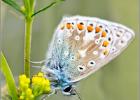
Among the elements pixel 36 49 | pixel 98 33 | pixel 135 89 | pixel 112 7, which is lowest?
pixel 135 89

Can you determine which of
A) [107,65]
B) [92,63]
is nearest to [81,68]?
[92,63]

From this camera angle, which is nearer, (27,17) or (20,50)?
(27,17)

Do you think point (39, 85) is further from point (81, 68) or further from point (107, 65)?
point (107, 65)

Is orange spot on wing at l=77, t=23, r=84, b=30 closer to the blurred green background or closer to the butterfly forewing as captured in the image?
the butterfly forewing

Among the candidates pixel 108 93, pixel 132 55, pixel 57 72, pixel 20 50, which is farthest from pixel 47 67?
pixel 132 55

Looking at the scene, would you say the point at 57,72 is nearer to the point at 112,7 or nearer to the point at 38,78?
the point at 38,78

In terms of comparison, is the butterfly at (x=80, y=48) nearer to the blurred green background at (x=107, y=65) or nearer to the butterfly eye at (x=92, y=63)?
the butterfly eye at (x=92, y=63)

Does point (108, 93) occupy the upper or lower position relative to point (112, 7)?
lower

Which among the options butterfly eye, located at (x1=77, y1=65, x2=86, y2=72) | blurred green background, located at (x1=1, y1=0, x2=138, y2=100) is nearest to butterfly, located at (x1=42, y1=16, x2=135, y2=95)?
butterfly eye, located at (x1=77, y1=65, x2=86, y2=72)

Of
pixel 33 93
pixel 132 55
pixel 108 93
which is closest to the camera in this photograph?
pixel 33 93
